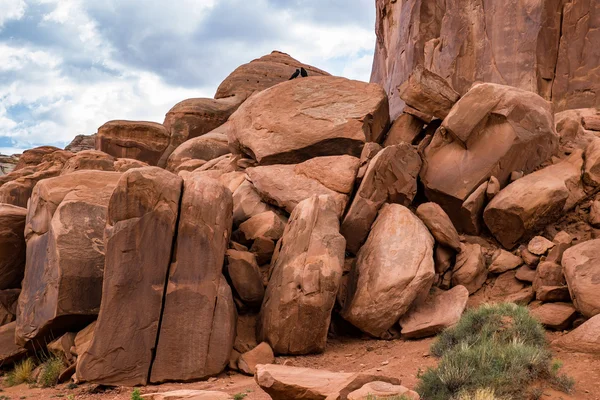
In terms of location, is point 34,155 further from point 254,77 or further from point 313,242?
point 313,242

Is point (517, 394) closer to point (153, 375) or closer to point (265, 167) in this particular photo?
point (153, 375)

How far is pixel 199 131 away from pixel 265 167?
682 inches

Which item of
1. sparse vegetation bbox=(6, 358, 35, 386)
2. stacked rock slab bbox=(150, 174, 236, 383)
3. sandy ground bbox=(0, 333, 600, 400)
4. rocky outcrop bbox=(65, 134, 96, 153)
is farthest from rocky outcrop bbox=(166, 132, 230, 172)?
rocky outcrop bbox=(65, 134, 96, 153)

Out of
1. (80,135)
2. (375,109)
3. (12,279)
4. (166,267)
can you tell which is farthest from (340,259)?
(80,135)

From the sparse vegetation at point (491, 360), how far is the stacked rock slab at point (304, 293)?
2397mm

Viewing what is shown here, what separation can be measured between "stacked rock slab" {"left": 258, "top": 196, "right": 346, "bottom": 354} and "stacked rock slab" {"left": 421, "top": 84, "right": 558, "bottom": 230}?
3913 mm

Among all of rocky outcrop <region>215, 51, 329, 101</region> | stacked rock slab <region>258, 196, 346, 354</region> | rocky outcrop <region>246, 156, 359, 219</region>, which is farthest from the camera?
rocky outcrop <region>215, 51, 329, 101</region>

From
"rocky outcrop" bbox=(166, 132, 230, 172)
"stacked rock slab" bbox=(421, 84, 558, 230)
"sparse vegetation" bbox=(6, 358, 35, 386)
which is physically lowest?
"sparse vegetation" bbox=(6, 358, 35, 386)

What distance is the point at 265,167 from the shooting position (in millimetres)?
15617

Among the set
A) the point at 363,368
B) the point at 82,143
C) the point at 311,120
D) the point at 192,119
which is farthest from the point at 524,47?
the point at 82,143

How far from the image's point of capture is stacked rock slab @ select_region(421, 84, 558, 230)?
1396 centimetres

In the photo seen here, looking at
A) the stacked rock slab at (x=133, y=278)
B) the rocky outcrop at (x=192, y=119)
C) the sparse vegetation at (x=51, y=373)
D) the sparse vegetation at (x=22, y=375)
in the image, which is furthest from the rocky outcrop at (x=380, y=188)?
the rocky outcrop at (x=192, y=119)

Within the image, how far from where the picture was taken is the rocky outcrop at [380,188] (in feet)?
43.5

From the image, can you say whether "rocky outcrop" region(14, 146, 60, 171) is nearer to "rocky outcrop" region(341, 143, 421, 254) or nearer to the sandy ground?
the sandy ground
